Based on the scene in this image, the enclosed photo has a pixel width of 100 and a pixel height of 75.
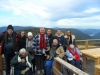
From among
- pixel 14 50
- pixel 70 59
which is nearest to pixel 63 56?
pixel 70 59

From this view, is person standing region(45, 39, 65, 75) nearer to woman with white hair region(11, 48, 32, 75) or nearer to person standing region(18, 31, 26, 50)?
woman with white hair region(11, 48, 32, 75)

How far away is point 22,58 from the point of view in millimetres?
4820

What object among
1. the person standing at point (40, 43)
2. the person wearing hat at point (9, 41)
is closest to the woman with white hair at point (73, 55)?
the person standing at point (40, 43)

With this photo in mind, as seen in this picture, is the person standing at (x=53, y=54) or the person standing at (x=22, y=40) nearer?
the person standing at (x=53, y=54)

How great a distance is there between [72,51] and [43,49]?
2.94ft

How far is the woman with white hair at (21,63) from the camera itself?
4.72 meters

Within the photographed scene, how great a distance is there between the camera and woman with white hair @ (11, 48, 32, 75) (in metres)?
4.72

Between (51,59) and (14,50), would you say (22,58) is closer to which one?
(14,50)

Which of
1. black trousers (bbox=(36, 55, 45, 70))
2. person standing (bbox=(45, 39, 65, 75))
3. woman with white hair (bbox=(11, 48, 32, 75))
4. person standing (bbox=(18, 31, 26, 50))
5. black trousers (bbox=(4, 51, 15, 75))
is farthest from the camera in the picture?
black trousers (bbox=(36, 55, 45, 70))

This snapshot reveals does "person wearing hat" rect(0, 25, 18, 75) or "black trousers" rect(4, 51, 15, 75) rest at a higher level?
"person wearing hat" rect(0, 25, 18, 75)

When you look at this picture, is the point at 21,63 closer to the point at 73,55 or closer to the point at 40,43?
the point at 40,43

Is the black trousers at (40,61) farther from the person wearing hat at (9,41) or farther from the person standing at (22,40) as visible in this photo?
the person wearing hat at (9,41)

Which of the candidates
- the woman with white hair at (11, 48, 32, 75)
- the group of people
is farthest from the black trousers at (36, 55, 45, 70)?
the woman with white hair at (11, 48, 32, 75)

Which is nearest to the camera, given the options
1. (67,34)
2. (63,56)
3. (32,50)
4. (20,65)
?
(20,65)
